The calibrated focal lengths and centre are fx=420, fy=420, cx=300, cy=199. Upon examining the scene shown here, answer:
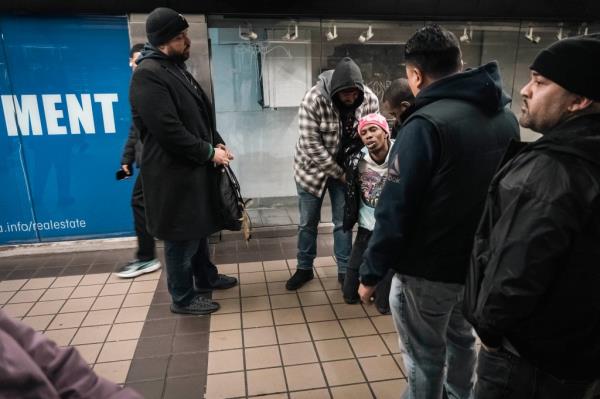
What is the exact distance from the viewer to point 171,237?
9.84 ft

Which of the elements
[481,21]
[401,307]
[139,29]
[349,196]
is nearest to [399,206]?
[401,307]

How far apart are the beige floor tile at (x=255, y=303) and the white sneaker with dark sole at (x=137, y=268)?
1143mm

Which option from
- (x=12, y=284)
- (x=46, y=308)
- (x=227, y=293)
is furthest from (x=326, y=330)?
(x=12, y=284)

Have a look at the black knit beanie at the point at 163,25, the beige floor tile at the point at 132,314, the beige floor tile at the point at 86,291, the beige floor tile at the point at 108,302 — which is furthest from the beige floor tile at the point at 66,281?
the black knit beanie at the point at 163,25

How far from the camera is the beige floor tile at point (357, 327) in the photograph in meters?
3.08

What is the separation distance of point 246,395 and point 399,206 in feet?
5.01

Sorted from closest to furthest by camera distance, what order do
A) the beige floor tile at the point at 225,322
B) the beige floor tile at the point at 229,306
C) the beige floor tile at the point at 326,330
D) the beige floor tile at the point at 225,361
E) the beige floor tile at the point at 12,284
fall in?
the beige floor tile at the point at 225,361, the beige floor tile at the point at 326,330, the beige floor tile at the point at 225,322, the beige floor tile at the point at 229,306, the beige floor tile at the point at 12,284

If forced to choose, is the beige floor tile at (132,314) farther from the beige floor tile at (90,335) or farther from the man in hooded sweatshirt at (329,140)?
the man in hooded sweatshirt at (329,140)

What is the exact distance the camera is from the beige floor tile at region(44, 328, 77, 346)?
9.87ft

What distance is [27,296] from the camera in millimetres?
3674

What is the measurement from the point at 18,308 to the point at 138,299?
0.95 m

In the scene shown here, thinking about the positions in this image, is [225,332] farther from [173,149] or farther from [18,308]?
[18,308]

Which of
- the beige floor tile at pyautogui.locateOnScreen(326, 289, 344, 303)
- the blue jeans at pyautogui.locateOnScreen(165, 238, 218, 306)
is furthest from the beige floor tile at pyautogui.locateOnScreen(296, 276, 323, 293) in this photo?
the blue jeans at pyautogui.locateOnScreen(165, 238, 218, 306)

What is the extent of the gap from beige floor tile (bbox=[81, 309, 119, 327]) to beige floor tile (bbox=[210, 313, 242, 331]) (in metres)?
0.81
